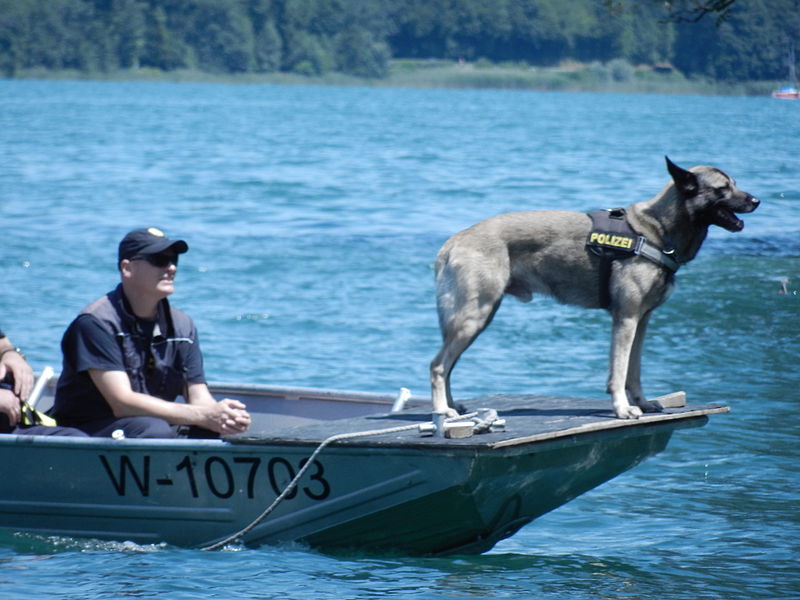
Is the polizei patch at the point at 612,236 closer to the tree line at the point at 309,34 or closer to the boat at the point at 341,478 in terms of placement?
the boat at the point at 341,478

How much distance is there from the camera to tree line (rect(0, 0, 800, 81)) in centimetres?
12512

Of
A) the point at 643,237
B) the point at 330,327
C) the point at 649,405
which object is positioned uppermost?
the point at 643,237

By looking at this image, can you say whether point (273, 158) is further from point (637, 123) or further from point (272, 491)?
point (272, 491)

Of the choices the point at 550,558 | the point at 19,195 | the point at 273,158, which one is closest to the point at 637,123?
the point at 273,158

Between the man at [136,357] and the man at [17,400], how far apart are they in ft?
0.53

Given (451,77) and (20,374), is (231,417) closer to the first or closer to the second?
(20,374)

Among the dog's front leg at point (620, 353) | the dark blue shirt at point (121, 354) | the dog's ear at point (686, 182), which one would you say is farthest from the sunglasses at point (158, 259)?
the dog's ear at point (686, 182)

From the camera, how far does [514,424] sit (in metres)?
7.04

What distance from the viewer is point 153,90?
12181 cm

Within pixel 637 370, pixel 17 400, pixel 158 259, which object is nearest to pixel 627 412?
pixel 637 370

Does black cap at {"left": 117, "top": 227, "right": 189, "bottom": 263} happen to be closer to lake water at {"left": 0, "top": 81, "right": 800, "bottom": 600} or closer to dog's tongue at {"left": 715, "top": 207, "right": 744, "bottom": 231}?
lake water at {"left": 0, "top": 81, "right": 800, "bottom": 600}

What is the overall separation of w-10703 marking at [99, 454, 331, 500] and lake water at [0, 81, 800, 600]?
453mm

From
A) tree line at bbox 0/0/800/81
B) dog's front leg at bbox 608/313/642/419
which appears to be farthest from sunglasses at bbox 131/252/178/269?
tree line at bbox 0/0/800/81

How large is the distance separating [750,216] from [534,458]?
20.3 meters
